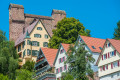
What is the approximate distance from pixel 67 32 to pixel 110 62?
3010cm

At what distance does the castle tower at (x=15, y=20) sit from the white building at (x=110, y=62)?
170 feet

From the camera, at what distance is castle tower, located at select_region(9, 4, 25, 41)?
11575 cm

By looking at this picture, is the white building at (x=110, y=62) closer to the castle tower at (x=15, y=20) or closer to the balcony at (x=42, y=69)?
the balcony at (x=42, y=69)

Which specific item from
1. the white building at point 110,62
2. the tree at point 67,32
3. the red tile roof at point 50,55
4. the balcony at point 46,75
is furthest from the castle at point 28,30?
the white building at point 110,62

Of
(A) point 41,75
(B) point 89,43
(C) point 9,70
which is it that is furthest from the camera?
(C) point 9,70

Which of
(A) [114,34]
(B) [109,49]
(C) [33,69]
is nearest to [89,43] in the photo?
(B) [109,49]

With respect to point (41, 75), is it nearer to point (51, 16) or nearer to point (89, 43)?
point (89, 43)

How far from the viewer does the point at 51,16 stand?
12669 cm

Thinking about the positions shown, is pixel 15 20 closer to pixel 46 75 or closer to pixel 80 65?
pixel 46 75

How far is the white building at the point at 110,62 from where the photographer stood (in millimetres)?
64637

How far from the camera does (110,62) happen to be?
217ft

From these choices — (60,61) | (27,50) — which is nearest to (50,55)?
(60,61)

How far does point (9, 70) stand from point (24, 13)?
3874cm

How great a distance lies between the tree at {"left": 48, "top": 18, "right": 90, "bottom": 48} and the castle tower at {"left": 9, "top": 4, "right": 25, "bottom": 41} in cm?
2270
